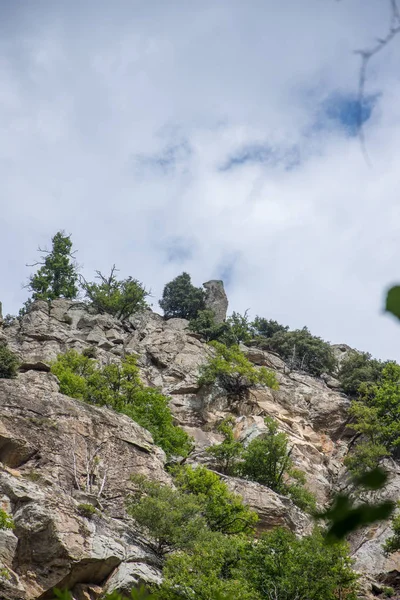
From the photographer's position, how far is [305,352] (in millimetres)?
54500

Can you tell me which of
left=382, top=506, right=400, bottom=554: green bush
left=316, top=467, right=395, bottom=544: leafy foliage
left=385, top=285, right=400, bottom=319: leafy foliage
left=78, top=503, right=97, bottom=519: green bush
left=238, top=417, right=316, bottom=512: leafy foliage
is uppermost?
left=238, top=417, right=316, bottom=512: leafy foliage

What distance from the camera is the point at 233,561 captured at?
64.0 feet

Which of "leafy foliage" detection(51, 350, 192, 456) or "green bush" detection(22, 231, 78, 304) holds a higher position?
"green bush" detection(22, 231, 78, 304)

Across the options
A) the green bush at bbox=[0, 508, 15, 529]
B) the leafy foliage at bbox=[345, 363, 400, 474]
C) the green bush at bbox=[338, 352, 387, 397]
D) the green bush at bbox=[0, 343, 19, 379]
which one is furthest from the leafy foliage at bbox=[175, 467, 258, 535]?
the green bush at bbox=[338, 352, 387, 397]

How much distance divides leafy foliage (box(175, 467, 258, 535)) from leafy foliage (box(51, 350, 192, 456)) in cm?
639

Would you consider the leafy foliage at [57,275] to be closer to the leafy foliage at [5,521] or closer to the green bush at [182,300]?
the green bush at [182,300]

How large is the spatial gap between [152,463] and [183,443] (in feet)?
27.7

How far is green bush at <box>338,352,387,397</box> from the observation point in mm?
49781

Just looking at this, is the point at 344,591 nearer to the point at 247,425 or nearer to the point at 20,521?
the point at 20,521

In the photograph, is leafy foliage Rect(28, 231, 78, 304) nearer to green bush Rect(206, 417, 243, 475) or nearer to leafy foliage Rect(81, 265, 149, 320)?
leafy foliage Rect(81, 265, 149, 320)

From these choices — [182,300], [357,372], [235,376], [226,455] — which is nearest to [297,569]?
[226,455]

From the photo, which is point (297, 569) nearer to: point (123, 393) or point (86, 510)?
point (86, 510)

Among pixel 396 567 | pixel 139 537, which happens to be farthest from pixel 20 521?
pixel 396 567

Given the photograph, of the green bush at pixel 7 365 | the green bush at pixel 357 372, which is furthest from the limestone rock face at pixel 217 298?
the green bush at pixel 7 365
